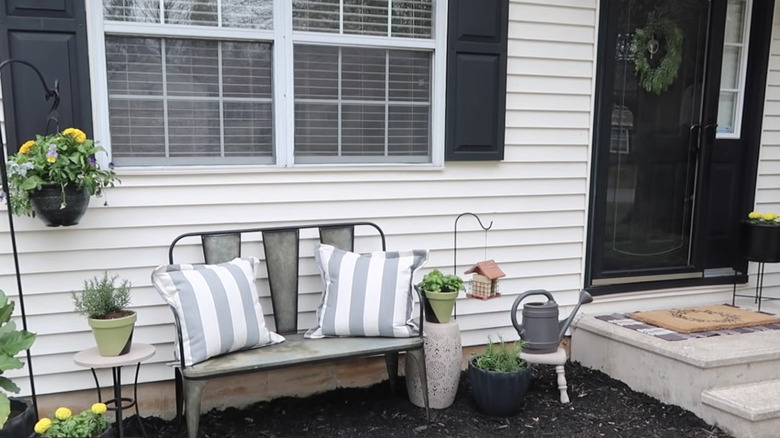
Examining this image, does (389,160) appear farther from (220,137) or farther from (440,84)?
(220,137)

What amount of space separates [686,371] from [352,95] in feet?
7.24

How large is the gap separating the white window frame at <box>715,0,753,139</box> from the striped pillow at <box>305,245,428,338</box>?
2.43 meters

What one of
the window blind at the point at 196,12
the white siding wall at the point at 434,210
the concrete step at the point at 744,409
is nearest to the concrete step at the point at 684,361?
the concrete step at the point at 744,409

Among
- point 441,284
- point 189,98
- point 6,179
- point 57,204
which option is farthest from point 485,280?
point 6,179

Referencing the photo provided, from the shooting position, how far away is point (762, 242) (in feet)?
11.9

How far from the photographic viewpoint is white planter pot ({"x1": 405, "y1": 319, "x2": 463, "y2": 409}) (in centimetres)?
287

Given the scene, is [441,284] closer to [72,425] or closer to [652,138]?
[72,425]

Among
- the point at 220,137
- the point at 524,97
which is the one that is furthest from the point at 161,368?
the point at 524,97

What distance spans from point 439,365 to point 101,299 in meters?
1.58

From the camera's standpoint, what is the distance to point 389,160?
125 inches

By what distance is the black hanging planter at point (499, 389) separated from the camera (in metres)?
2.79

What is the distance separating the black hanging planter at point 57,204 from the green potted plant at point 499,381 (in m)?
1.97

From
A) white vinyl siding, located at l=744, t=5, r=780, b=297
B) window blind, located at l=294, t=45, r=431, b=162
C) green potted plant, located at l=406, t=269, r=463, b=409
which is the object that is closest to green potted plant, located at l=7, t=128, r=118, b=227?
window blind, located at l=294, t=45, r=431, b=162

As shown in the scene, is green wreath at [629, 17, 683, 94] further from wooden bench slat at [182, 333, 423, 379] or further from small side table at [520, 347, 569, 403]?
wooden bench slat at [182, 333, 423, 379]
